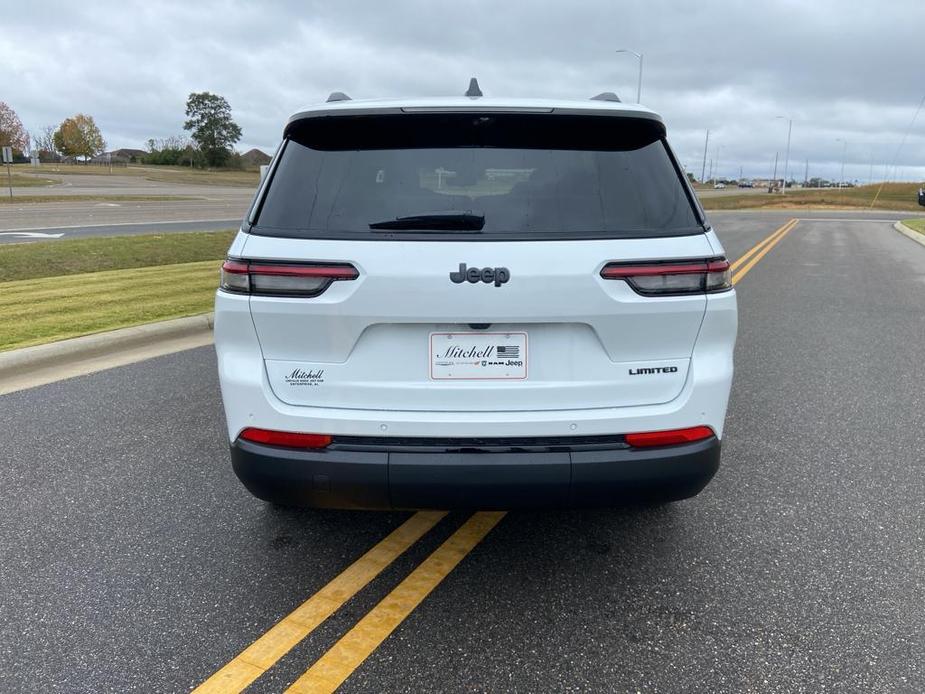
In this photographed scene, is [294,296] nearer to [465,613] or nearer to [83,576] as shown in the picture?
[465,613]

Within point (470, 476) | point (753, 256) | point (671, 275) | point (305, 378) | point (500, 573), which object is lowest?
point (753, 256)

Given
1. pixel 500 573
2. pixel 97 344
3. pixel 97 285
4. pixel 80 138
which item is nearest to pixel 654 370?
pixel 500 573

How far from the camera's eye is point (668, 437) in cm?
269

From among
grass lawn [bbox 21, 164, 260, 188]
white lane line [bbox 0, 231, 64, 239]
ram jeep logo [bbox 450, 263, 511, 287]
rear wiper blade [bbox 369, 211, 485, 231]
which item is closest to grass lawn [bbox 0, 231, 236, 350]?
white lane line [bbox 0, 231, 64, 239]

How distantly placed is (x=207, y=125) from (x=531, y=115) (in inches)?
4038

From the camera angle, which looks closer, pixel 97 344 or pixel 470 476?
pixel 470 476

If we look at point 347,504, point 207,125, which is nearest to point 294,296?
point 347,504

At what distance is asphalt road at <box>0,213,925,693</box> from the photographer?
2471mm

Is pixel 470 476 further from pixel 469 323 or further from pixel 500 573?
pixel 500 573

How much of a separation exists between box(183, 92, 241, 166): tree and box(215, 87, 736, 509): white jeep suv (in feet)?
332

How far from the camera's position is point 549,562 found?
3143 mm

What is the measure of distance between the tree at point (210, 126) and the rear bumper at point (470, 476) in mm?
101411

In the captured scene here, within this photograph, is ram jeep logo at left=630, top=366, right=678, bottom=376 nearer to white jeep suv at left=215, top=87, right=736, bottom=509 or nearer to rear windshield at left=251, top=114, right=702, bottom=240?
white jeep suv at left=215, top=87, right=736, bottom=509

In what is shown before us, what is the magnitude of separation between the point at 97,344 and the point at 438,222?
5210 mm
